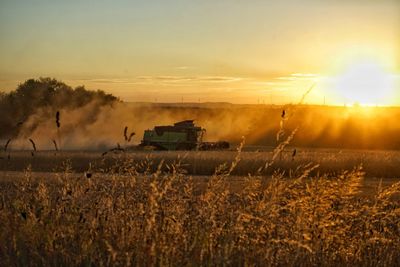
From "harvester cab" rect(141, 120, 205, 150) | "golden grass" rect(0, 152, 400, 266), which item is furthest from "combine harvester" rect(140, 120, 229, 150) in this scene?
"golden grass" rect(0, 152, 400, 266)

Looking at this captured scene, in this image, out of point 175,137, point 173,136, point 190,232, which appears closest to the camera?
point 190,232

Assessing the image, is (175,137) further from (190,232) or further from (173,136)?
(190,232)

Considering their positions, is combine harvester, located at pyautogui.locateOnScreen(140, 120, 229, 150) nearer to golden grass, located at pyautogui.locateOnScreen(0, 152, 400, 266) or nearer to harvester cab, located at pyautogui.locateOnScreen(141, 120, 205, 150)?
harvester cab, located at pyautogui.locateOnScreen(141, 120, 205, 150)

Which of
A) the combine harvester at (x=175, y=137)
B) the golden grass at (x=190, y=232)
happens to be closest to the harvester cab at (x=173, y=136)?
the combine harvester at (x=175, y=137)

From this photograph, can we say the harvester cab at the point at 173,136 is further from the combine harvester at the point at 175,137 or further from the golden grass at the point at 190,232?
the golden grass at the point at 190,232

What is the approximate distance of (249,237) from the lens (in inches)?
232

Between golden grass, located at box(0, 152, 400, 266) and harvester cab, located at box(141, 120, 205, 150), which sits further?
harvester cab, located at box(141, 120, 205, 150)

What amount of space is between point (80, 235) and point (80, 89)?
86.0 metres

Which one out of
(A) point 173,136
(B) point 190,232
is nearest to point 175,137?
(A) point 173,136

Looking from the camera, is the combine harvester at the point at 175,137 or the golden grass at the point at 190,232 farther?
the combine harvester at the point at 175,137

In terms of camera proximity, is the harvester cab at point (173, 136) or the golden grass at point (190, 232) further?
the harvester cab at point (173, 136)

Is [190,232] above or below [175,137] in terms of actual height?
above

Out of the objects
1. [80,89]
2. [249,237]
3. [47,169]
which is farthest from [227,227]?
[80,89]

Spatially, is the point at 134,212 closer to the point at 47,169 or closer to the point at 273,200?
the point at 273,200
